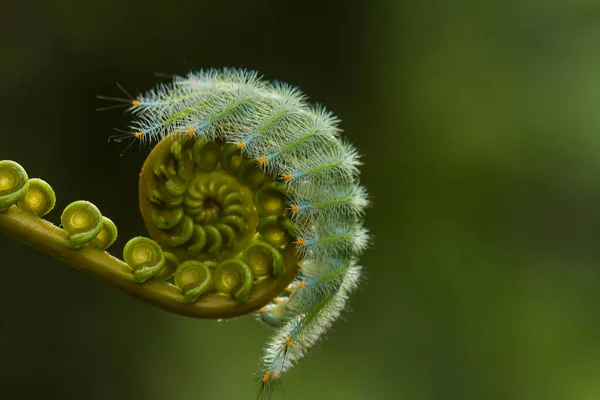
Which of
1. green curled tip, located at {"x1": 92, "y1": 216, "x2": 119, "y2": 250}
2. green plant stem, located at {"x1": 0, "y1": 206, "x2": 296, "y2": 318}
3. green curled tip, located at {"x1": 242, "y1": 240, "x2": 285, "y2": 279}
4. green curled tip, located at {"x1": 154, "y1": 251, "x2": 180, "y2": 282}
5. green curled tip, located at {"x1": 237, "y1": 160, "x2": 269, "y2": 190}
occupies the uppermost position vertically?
green curled tip, located at {"x1": 237, "y1": 160, "x2": 269, "y2": 190}

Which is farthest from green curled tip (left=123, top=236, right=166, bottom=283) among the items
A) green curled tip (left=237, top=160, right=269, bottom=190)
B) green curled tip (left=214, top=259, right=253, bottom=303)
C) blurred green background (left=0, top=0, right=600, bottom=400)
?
blurred green background (left=0, top=0, right=600, bottom=400)

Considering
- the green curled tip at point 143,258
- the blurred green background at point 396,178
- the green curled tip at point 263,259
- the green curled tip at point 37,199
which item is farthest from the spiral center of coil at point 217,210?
the blurred green background at point 396,178

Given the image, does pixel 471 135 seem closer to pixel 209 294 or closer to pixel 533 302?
pixel 533 302

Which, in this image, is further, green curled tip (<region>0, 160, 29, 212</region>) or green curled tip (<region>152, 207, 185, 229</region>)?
green curled tip (<region>152, 207, 185, 229</region>)

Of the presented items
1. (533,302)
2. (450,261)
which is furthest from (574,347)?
(450,261)

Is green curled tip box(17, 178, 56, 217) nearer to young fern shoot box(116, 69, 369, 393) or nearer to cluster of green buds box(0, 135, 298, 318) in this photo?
cluster of green buds box(0, 135, 298, 318)

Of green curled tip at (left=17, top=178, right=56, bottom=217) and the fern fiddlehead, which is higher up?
the fern fiddlehead

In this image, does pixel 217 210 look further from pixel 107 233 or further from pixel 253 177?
pixel 107 233
